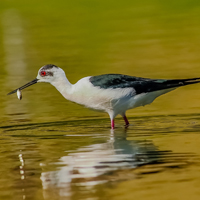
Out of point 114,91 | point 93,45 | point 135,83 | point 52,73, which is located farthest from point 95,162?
point 93,45

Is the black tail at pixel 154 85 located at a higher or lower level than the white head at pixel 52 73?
lower

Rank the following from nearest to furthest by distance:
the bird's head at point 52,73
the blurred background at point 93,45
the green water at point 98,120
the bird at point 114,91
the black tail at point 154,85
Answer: the green water at point 98,120
the bird at point 114,91
the black tail at point 154,85
the bird's head at point 52,73
the blurred background at point 93,45

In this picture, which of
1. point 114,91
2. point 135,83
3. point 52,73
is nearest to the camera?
point 114,91

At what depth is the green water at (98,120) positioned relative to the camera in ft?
25.2

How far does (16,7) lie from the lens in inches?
1158

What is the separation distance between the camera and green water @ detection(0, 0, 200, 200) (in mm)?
7695

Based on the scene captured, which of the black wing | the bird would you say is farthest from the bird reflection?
the black wing

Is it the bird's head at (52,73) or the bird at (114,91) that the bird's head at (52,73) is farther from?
the bird at (114,91)

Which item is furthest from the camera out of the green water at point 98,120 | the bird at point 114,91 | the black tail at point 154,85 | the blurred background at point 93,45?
the blurred background at point 93,45

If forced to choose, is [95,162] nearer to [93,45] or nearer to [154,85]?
[154,85]

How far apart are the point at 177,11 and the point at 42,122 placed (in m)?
16.0

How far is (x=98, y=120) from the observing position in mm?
11742

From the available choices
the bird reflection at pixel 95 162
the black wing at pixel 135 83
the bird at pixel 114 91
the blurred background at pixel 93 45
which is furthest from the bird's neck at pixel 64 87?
the bird reflection at pixel 95 162

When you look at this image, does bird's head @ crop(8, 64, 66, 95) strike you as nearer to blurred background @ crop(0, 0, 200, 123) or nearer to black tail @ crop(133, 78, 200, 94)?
blurred background @ crop(0, 0, 200, 123)
